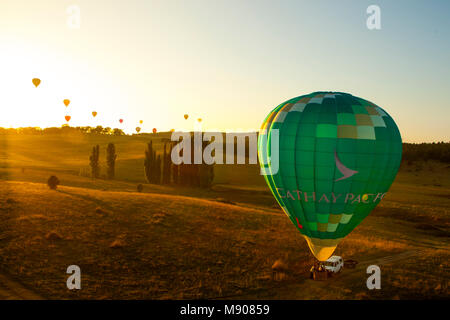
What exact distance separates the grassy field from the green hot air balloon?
12.1ft

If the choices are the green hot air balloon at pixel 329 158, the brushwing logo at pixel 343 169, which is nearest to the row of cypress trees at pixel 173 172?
the green hot air balloon at pixel 329 158

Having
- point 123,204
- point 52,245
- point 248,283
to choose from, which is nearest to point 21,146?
point 123,204

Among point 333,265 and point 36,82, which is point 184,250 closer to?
point 333,265

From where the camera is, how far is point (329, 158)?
18.3m


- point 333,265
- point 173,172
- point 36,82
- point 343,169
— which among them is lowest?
point 333,265

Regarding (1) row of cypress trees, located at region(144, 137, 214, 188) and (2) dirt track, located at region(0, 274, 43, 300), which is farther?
(1) row of cypress trees, located at region(144, 137, 214, 188)

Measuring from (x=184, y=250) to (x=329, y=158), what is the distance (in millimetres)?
11213

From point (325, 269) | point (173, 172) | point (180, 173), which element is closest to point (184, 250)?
point (325, 269)

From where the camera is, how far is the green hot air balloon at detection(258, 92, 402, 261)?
1828 centimetres

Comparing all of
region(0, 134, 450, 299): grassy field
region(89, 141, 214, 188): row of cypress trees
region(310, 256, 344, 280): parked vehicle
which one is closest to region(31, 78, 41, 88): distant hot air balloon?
region(89, 141, 214, 188): row of cypress trees

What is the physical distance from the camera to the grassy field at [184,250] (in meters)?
18.1

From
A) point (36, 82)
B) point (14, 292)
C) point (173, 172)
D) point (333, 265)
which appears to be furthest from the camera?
point (173, 172)

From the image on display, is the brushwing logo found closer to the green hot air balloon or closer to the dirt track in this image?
the green hot air balloon
